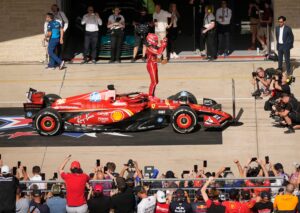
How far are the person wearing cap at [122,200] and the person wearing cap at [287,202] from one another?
7.67ft

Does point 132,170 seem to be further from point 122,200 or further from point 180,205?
point 180,205

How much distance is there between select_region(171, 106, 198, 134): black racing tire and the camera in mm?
25375

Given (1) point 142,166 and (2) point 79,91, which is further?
(2) point 79,91

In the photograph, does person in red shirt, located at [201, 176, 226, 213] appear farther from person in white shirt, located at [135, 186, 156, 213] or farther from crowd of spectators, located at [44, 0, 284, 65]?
crowd of spectators, located at [44, 0, 284, 65]

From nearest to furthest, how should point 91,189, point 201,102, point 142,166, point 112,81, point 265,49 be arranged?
point 91,189
point 142,166
point 201,102
point 112,81
point 265,49

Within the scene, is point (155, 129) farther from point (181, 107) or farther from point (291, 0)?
point (291, 0)

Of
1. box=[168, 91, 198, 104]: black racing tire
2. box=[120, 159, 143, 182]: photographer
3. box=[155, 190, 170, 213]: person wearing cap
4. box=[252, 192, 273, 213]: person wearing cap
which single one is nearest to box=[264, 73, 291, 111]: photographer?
box=[168, 91, 198, 104]: black racing tire

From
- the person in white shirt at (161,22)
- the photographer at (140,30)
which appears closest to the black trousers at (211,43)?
the person in white shirt at (161,22)

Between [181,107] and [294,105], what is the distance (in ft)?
8.35

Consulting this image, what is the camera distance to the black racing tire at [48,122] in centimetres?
2541

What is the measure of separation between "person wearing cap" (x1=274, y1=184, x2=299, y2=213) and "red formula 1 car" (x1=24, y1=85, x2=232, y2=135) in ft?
24.0

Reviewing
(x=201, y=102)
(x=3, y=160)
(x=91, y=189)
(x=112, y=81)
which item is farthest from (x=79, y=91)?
(x=91, y=189)

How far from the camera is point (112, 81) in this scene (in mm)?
30016

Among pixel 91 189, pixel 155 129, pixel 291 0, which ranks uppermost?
pixel 291 0
